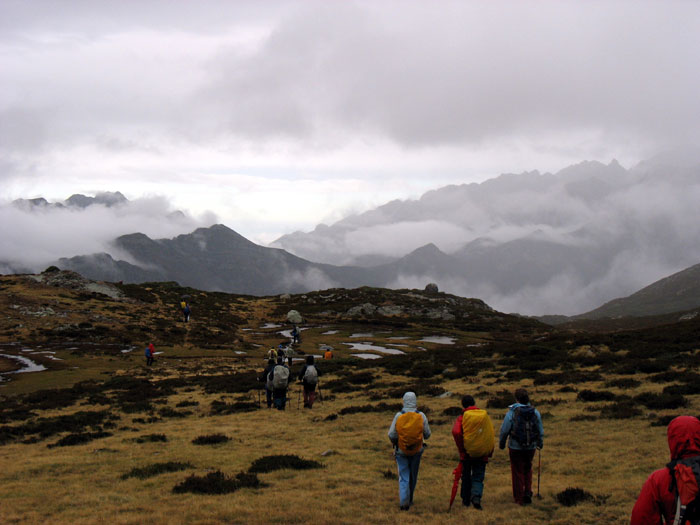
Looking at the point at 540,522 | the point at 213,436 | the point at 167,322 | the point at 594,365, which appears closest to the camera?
the point at 540,522

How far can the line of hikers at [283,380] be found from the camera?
1022 inches

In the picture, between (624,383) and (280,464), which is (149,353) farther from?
(624,383)

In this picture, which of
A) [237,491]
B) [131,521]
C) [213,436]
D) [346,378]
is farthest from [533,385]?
[131,521]

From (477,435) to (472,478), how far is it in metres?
1.34

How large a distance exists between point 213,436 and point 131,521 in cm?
953

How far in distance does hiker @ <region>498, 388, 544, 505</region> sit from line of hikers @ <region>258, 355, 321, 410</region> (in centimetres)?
1422

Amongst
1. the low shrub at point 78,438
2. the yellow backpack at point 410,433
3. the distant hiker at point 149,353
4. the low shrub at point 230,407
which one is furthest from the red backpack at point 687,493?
the distant hiker at point 149,353

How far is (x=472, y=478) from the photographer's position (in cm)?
1244

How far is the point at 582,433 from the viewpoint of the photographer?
19234mm

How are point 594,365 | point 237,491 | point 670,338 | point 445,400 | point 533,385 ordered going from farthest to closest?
point 670,338 → point 594,365 → point 533,385 → point 445,400 → point 237,491

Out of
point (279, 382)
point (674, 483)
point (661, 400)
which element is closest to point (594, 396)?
point (661, 400)

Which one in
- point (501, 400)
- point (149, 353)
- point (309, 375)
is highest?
point (309, 375)

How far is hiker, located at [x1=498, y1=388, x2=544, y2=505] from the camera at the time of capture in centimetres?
1217

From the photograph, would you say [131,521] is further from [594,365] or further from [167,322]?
[167,322]
